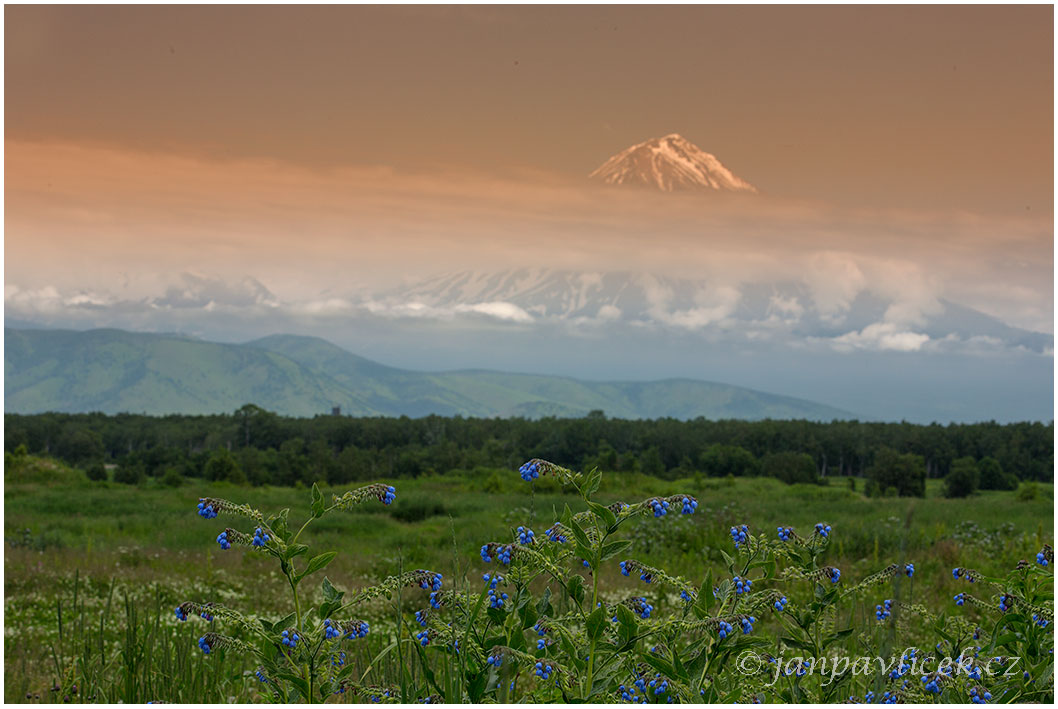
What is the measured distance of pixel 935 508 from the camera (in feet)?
106

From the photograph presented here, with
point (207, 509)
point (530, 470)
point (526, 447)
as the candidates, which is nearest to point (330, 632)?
point (207, 509)

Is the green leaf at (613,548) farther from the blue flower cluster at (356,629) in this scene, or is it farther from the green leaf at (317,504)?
the green leaf at (317,504)

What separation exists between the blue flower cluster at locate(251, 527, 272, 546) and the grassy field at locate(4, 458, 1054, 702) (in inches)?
22.2

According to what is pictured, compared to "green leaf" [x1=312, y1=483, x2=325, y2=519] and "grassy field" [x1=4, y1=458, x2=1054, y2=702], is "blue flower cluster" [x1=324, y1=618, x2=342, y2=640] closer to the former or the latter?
"grassy field" [x1=4, y1=458, x2=1054, y2=702]

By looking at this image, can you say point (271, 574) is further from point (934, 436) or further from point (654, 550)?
point (934, 436)

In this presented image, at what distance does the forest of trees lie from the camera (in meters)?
71.5

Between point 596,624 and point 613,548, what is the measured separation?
34 centimetres

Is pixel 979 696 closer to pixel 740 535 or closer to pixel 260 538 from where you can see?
pixel 740 535

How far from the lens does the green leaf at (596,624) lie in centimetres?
328

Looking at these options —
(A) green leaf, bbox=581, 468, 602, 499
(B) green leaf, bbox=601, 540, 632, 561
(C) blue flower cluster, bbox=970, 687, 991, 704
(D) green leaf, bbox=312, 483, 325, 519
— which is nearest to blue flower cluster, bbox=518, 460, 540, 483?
(A) green leaf, bbox=581, 468, 602, 499

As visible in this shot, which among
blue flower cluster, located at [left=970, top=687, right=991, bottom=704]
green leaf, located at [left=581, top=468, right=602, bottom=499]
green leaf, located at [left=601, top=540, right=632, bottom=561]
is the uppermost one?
green leaf, located at [left=581, top=468, right=602, bottom=499]

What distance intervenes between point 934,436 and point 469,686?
98.5 metres

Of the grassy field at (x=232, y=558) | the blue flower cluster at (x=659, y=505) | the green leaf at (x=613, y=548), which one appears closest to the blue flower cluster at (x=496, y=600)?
the grassy field at (x=232, y=558)

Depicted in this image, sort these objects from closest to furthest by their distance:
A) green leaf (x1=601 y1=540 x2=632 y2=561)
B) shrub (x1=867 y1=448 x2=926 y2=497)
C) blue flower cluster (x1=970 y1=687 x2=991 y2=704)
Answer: green leaf (x1=601 y1=540 x2=632 y2=561) → blue flower cluster (x1=970 y1=687 x2=991 y2=704) → shrub (x1=867 y1=448 x2=926 y2=497)
